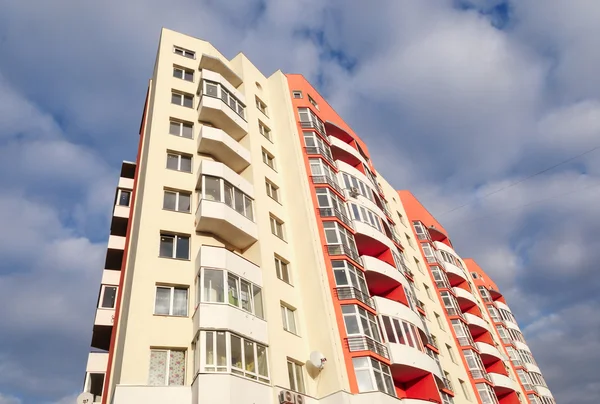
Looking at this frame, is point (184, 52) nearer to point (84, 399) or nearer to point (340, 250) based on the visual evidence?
point (340, 250)

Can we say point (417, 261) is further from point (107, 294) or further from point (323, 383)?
point (107, 294)

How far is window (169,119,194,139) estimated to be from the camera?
87.6 feet

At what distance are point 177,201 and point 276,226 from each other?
257 inches

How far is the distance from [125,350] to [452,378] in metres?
26.0

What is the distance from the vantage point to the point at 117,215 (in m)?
30.2

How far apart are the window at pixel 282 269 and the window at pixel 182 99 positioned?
39.3 feet

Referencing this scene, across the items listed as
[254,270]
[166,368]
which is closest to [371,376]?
[254,270]

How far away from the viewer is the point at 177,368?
57.1 feet

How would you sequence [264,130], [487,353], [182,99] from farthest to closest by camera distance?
[487,353] < [264,130] < [182,99]

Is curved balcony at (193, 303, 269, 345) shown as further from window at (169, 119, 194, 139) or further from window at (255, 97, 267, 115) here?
window at (255, 97, 267, 115)

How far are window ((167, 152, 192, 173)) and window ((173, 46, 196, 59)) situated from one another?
10486 millimetres

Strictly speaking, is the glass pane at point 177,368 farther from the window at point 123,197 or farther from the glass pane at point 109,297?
the window at point 123,197

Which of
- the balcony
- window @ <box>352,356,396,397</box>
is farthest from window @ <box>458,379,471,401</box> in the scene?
the balcony

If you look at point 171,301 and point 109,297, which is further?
point 109,297
